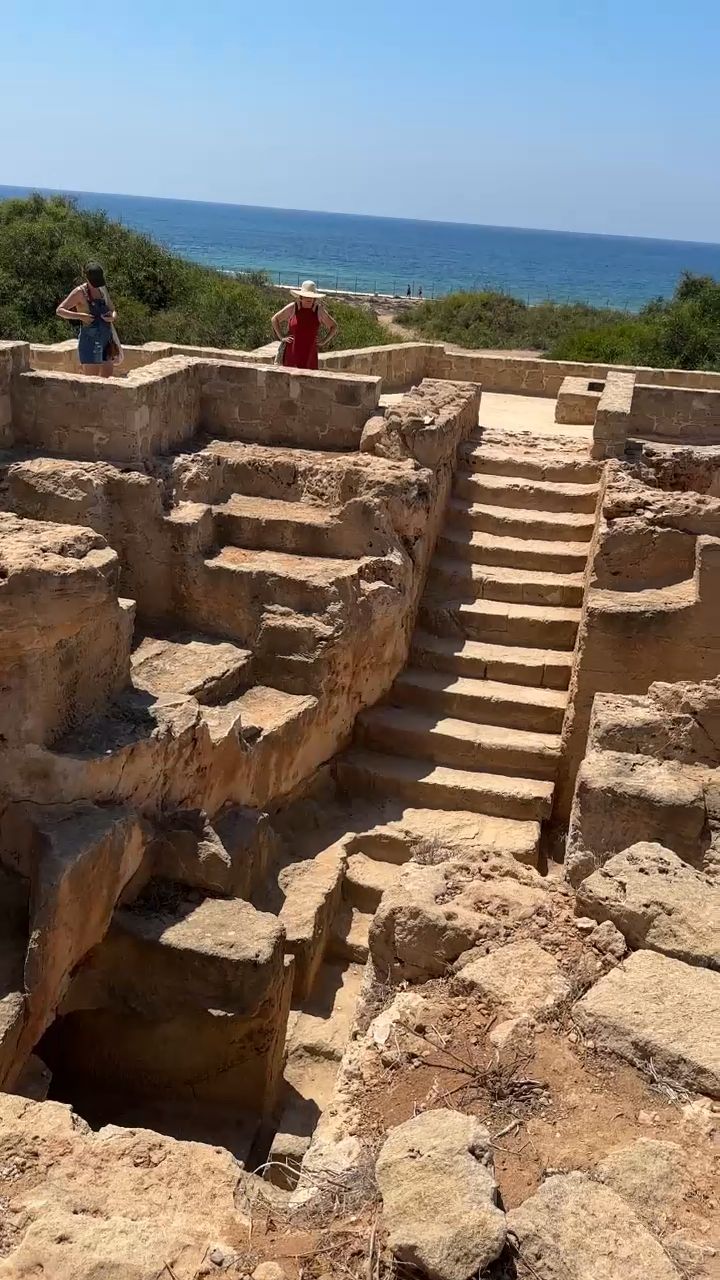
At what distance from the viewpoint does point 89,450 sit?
7848 mm

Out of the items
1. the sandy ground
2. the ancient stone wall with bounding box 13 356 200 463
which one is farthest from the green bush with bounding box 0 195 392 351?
the ancient stone wall with bounding box 13 356 200 463

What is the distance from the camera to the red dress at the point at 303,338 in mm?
9305

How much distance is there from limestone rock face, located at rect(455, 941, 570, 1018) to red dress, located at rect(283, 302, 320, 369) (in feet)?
20.8

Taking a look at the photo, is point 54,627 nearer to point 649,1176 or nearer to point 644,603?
point 649,1176

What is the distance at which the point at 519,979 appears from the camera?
411 centimetres

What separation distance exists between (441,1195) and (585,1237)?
39 centimetres

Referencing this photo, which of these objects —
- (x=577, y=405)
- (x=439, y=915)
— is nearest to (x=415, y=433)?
(x=577, y=405)

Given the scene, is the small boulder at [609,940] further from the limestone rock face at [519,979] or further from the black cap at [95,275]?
the black cap at [95,275]

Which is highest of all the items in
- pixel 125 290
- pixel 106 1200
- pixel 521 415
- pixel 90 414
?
pixel 125 290

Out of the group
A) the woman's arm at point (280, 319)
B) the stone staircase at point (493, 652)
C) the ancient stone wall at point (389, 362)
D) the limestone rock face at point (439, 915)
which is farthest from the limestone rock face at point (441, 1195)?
the ancient stone wall at point (389, 362)

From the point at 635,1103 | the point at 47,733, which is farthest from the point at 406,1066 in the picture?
the point at 47,733

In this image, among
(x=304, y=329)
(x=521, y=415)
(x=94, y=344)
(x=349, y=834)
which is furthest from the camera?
(x=521, y=415)

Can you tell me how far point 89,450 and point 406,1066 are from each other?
549 cm

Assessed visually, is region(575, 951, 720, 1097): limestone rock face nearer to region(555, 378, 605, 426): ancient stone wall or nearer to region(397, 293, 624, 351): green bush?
region(555, 378, 605, 426): ancient stone wall
